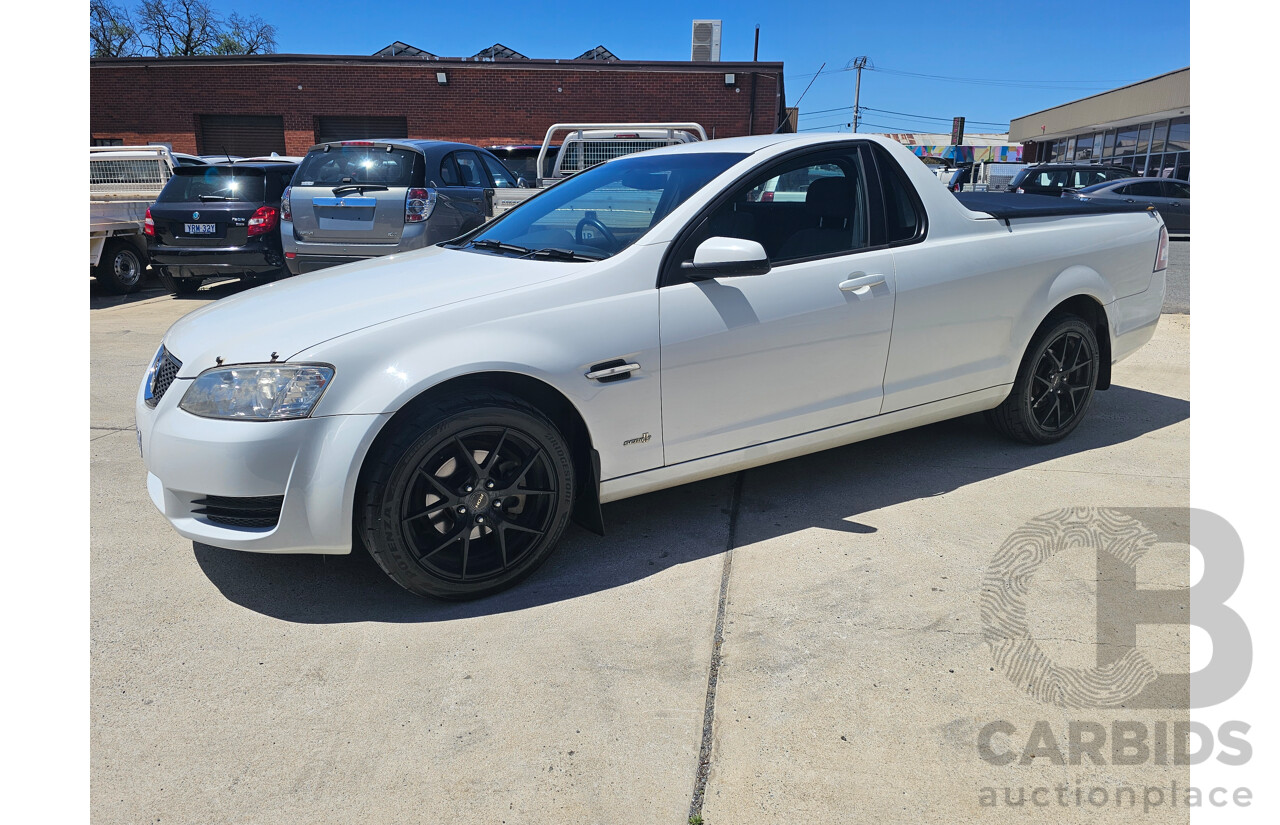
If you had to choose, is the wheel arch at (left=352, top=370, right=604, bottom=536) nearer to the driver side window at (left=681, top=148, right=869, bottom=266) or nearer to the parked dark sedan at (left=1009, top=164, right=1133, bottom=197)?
the driver side window at (left=681, top=148, right=869, bottom=266)

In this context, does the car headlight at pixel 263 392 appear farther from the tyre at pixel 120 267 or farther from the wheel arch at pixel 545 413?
the tyre at pixel 120 267

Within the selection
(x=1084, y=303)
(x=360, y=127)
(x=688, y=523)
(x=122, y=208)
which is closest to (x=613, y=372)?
(x=688, y=523)

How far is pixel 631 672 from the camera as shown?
2729 millimetres

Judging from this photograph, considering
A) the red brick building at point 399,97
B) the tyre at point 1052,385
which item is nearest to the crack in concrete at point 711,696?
the tyre at point 1052,385

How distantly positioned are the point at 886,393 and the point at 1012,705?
1.68 metres

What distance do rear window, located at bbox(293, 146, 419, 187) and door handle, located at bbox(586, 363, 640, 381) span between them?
5968 millimetres

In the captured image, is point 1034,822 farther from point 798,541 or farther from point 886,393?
point 886,393

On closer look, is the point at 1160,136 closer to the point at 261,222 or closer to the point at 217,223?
the point at 261,222

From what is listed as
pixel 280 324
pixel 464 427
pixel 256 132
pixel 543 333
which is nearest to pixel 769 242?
pixel 543 333

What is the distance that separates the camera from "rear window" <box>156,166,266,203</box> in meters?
9.91

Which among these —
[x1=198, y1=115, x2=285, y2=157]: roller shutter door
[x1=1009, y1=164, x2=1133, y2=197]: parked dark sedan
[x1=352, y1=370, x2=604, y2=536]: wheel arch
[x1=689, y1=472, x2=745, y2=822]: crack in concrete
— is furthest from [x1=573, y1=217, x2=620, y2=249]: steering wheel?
[x1=198, y1=115, x2=285, y2=157]: roller shutter door

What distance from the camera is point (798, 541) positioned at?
11.9 ft

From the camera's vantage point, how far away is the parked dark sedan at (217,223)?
9703 mm

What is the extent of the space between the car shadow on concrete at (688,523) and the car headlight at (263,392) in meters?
0.78
